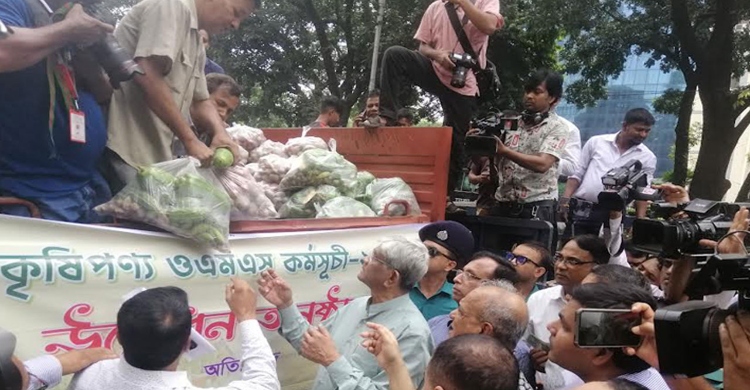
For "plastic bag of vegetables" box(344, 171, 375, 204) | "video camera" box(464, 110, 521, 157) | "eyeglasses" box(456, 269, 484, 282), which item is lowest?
"eyeglasses" box(456, 269, 484, 282)

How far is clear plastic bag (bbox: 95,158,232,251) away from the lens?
2139mm

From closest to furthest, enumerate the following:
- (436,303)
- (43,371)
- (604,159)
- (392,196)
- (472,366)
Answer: (472,366) < (43,371) < (436,303) < (392,196) < (604,159)

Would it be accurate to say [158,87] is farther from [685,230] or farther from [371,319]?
[685,230]

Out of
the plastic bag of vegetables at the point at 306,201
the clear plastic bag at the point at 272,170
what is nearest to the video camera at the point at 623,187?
the plastic bag of vegetables at the point at 306,201

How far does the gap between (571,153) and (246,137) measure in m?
2.21

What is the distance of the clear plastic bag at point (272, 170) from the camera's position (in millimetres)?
3201

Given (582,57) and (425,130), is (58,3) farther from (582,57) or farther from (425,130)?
(582,57)

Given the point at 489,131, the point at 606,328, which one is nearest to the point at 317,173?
the point at 489,131

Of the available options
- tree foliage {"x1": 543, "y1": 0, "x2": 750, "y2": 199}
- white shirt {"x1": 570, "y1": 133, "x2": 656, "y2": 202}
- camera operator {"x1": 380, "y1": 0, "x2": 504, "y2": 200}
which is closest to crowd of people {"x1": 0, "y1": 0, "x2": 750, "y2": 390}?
camera operator {"x1": 380, "y1": 0, "x2": 504, "y2": 200}

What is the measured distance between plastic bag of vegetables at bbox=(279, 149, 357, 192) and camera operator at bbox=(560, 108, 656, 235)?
5.71 feet

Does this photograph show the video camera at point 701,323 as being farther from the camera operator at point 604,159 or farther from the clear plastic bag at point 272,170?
the camera operator at point 604,159

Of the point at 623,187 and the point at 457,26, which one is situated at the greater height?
the point at 457,26

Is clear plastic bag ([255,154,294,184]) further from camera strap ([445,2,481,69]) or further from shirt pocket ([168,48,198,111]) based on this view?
camera strap ([445,2,481,69])

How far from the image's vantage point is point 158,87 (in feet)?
7.88
